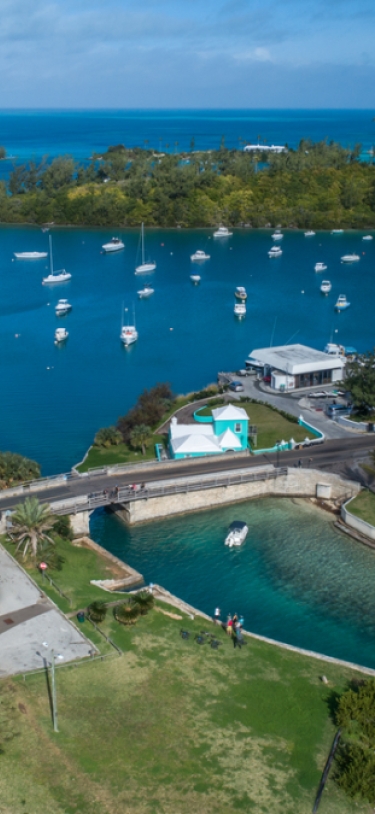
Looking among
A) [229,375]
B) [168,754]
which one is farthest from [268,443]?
[168,754]

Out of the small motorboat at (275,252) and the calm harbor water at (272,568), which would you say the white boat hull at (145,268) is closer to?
the small motorboat at (275,252)

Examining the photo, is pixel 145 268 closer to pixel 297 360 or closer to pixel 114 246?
pixel 114 246

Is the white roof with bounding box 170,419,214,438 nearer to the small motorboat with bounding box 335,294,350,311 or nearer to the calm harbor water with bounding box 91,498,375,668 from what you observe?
the calm harbor water with bounding box 91,498,375,668

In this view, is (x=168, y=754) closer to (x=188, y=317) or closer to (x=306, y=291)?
(x=188, y=317)

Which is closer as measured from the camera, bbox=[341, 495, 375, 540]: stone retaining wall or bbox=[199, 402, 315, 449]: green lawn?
bbox=[341, 495, 375, 540]: stone retaining wall

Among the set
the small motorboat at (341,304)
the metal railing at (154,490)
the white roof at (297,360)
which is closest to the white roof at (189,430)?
the metal railing at (154,490)

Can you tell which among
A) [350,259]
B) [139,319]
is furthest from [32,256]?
[350,259]

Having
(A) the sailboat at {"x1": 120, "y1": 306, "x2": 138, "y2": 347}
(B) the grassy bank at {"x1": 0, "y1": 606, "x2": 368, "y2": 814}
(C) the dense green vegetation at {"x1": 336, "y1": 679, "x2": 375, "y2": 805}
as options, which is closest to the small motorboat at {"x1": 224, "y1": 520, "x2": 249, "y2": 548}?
(B) the grassy bank at {"x1": 0, "y1": 606, "x2": 368, "y2": 814}
